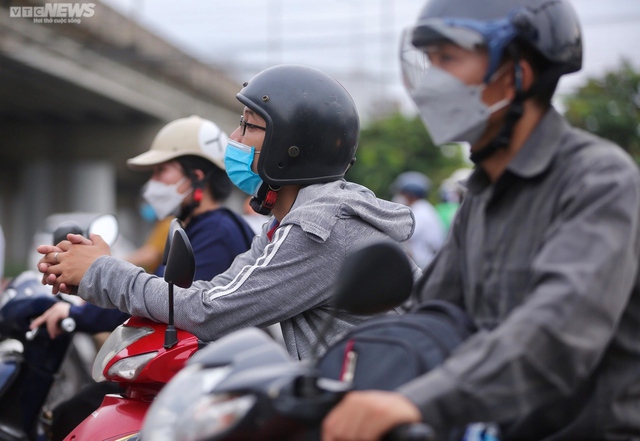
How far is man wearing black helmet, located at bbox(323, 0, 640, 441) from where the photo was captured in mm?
1910

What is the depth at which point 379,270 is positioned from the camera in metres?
2.09

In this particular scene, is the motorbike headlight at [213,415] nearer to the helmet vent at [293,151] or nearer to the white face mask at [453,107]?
the white face mask at [453,107]

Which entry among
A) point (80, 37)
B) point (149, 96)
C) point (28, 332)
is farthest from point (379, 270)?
point (149, 96)

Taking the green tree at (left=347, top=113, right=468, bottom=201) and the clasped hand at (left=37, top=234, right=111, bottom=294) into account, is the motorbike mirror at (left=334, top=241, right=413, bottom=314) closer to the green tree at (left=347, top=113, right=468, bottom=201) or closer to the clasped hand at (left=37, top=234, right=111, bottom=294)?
the clasped hand at (left=37, top=234, right=111, bottom=294)

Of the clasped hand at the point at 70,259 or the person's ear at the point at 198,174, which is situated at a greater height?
the clasped hand at the point at 70,259

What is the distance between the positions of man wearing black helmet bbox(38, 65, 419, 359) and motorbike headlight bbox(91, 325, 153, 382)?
0.53 feet

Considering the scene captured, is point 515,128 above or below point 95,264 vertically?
above

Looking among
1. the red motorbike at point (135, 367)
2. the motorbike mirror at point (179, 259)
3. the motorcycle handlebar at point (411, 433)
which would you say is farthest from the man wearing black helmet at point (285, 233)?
the motorcycle handlebar at point (411, 433)

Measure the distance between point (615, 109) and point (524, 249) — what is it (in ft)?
57.3

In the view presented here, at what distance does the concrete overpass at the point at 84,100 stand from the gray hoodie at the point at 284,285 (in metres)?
12.8

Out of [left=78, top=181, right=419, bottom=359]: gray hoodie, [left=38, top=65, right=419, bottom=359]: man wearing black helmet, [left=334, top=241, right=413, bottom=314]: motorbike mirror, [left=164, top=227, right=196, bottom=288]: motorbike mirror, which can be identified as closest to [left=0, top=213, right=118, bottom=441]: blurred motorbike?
[left=38, top=65, right=419, bottom=359]: man wearing black helmet

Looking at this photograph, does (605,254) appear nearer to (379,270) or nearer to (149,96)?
(379,270)

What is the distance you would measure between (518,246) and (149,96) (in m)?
23.9

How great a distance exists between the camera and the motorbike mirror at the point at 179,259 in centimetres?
291
